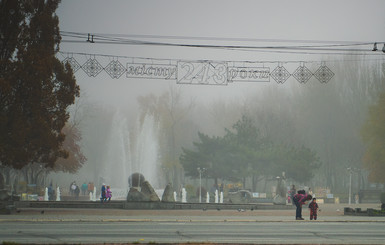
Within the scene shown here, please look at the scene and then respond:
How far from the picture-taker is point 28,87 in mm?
31859

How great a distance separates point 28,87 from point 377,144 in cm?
4686

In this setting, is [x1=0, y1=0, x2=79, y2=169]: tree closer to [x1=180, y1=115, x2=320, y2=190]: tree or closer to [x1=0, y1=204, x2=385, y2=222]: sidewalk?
[x1=0, y1=204, x2=385, y2=222]: sidewalk

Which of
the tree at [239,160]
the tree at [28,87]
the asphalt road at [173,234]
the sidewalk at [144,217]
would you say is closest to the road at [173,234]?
the asphalt road at [173,234]

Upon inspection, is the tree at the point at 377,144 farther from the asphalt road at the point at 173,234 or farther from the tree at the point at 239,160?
the asphalt road at the point at 173,234

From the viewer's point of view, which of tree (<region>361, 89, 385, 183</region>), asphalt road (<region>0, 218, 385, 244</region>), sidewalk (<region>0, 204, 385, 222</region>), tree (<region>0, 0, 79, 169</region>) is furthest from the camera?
tree (<region>361, 89, 385, 183</region>)

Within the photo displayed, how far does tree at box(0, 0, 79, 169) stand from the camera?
31.2m

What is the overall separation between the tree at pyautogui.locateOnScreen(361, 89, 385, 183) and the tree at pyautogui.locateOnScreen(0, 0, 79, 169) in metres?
44.4

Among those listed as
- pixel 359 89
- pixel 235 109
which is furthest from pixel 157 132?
pixel 359 89

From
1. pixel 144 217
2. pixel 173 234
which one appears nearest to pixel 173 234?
pixel 173 234

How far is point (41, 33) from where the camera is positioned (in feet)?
108

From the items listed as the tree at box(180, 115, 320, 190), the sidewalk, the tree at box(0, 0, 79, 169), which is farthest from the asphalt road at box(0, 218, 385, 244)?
the tree at box(180, 115, 320, 190)

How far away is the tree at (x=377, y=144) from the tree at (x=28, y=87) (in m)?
44.4

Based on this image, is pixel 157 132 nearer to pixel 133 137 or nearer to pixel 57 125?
pixel 133 137

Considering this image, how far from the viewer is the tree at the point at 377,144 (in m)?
68.5
